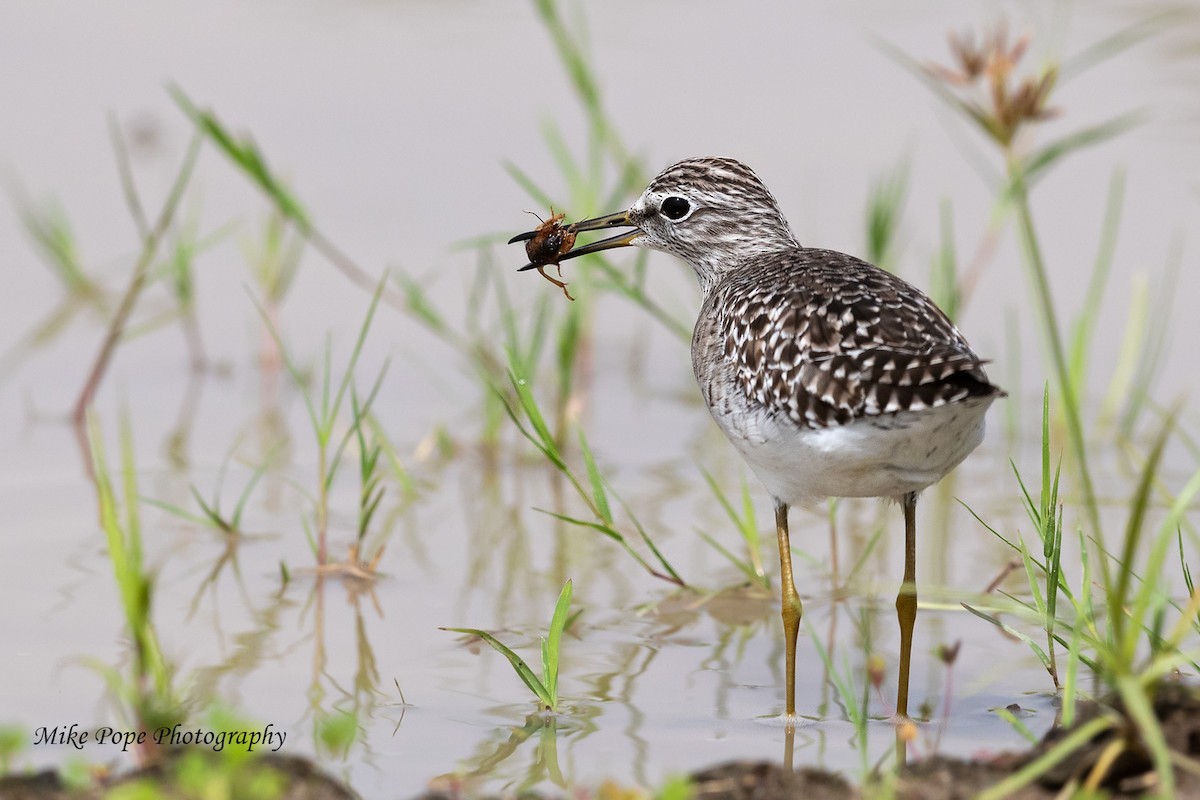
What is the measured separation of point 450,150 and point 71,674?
23.0 feet

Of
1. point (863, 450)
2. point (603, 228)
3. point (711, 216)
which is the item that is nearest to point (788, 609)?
point (863, 450)

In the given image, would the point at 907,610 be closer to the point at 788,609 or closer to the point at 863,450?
the point at 788,609

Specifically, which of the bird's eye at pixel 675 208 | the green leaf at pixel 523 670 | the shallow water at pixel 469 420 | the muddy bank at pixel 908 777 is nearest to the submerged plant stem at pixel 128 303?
the shallow water at pixel 469 420

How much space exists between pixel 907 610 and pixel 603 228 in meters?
2.71

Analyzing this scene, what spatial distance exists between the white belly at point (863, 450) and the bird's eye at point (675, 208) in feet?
5.93

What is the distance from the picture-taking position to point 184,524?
25.2 feet

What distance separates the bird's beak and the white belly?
5.97 ft

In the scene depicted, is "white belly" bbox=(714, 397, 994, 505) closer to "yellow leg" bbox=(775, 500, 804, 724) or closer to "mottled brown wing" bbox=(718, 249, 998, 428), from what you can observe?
"mottled brown wing" bbox=(718, 249, 998, 428)

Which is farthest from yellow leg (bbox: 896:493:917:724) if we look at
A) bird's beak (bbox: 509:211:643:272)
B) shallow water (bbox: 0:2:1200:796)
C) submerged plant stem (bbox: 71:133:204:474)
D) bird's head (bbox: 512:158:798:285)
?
submerged plant stem (bbox: 71:133:204:474)

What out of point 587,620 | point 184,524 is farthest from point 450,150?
point 587,620

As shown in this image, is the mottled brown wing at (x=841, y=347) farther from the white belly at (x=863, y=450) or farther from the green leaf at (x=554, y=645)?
the green leaf at (x=554, y=645)

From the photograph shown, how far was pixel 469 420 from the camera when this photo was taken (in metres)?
9.45

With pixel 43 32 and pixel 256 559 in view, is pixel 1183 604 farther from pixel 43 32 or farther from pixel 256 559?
pixel 43 32

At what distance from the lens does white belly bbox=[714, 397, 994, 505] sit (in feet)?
18.4
